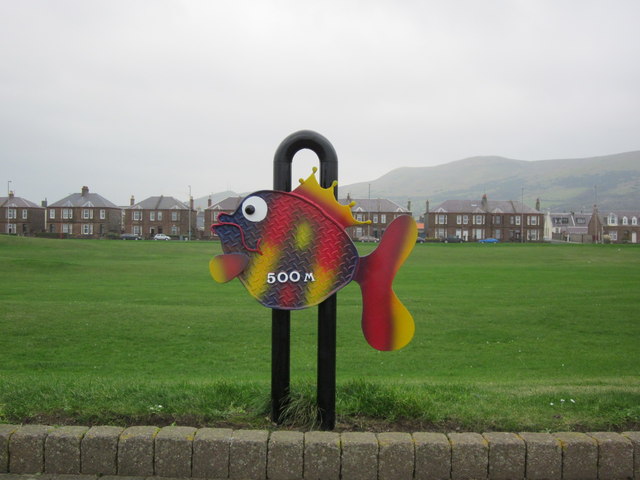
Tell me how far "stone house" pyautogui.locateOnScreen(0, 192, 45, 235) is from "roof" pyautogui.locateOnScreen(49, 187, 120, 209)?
5.56 metres

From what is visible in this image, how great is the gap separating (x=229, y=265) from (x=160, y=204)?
11468cm

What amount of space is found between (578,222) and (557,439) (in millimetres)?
147658

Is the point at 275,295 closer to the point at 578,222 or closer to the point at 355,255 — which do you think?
the point at 355,255

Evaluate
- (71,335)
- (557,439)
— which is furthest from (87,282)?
(557,439)

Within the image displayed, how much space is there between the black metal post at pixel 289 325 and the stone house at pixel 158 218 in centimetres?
11178

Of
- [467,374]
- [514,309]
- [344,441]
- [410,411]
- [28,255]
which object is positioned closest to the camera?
[344,441]

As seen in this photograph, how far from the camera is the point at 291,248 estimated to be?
242 inches

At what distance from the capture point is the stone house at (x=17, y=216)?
368 feet

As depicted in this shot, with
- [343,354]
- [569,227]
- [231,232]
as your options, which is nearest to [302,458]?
[231,232]

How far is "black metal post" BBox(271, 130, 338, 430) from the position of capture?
234 inches

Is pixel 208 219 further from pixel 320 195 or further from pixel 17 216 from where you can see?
pixel 320 195

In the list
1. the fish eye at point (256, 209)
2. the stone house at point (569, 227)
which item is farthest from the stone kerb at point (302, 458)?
the stone house at point (569, 227)

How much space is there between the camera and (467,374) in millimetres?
12016

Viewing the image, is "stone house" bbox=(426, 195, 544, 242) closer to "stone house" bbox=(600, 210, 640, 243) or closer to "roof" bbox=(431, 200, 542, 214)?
"roof" bbox=(431, 200, 542, 214)
